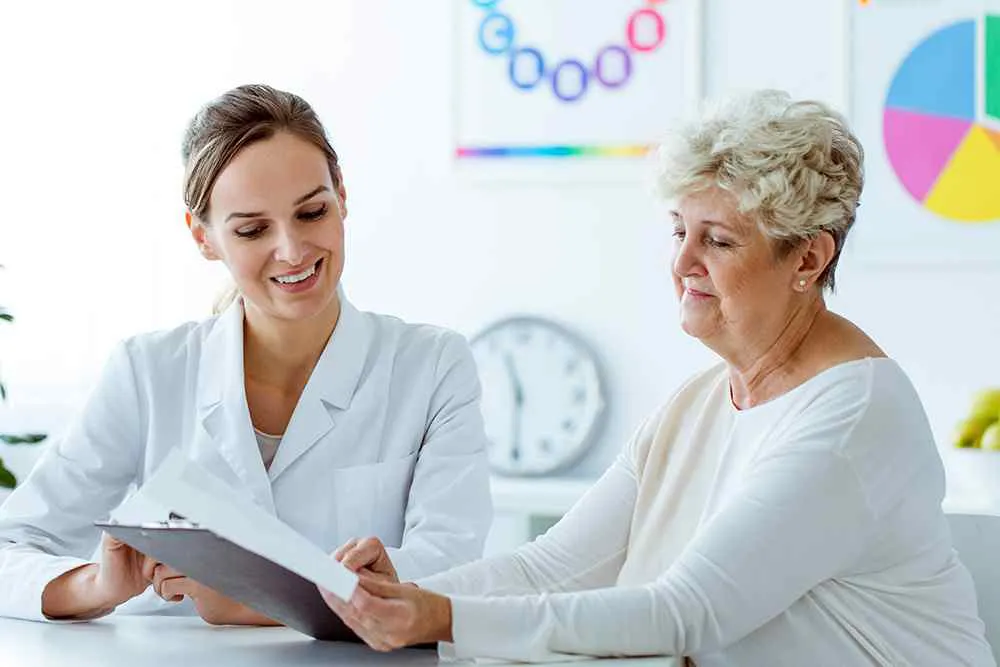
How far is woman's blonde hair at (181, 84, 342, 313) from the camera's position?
198 cm

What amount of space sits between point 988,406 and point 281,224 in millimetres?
1623

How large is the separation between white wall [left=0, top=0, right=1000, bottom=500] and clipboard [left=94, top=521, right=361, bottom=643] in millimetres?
2003

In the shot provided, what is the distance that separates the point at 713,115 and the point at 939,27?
6.04 feet

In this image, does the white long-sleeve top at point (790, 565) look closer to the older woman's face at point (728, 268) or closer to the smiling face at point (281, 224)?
the older woman's face at point (728, 268)

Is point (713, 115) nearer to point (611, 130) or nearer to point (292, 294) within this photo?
point (292, 294)

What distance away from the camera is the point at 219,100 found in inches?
80.8

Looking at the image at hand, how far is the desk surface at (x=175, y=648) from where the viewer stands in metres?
1.49

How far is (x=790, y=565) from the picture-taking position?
1455 mm

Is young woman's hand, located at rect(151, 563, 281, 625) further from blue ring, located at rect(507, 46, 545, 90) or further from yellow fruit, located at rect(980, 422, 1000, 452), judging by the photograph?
blue ring, located at rect(507, 46, 545, 90)

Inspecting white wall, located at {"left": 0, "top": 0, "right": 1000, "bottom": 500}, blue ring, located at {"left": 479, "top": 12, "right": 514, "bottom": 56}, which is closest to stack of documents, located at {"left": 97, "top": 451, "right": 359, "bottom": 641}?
white wall, located at {"left": 0, "top": 0, "right": 1000, "bottom": 500}

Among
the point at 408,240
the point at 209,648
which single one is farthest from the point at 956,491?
the point at 209,648

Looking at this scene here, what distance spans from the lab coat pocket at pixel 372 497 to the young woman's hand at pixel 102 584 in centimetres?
36

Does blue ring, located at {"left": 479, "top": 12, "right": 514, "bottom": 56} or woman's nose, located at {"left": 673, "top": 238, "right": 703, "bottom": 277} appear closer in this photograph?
woman's nose, located at {"left": 673, "top": 238, "right": 703, "bottom": 277}

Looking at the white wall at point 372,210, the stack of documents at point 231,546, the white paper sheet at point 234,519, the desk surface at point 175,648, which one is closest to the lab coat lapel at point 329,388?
the desk surface at point 175,648
